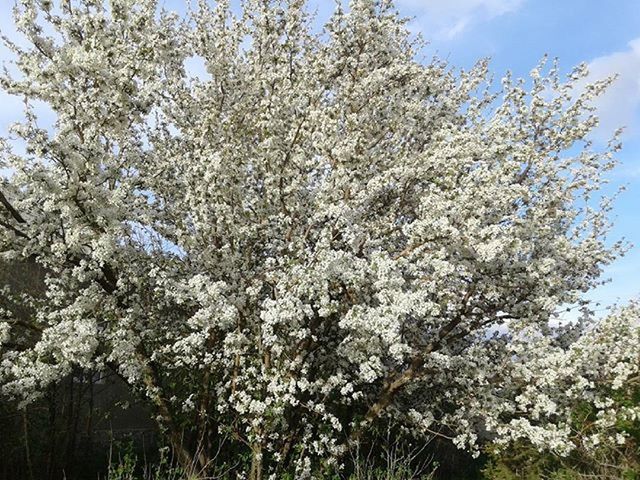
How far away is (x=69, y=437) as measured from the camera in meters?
11.3

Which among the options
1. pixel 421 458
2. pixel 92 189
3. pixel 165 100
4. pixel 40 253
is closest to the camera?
pixel 92 189

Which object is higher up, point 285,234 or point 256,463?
point 285,234

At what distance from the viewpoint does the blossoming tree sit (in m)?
8.31

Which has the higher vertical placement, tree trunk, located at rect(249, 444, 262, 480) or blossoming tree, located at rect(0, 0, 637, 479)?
blossoming tree, located at rect(0, 0, 637, 479)

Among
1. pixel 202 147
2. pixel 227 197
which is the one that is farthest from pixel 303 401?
pixel 202 147

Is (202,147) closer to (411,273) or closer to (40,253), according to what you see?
(40,253)

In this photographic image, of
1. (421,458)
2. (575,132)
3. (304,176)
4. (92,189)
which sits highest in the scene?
(575,132)

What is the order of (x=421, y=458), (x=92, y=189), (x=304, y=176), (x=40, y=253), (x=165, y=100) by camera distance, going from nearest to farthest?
(x=92, y=189)
(x=40, y=253)
(x=304, y=176)
(x=165, y=100)
(x=421, y=458)

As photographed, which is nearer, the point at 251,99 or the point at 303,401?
the point at 303,401

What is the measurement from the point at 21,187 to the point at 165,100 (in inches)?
124

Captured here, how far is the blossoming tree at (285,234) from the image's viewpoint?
8312 millimetres

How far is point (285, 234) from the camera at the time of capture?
969 cm

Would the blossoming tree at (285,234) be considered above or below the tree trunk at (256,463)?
above

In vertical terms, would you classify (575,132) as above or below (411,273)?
above
